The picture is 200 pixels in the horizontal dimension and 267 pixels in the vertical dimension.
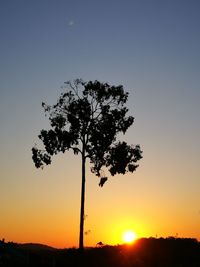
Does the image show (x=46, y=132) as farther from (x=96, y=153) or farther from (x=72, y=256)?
(x=72, y=256)

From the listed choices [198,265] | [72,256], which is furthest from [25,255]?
[198,265]

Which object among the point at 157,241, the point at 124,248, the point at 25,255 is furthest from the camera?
the point at 157,241

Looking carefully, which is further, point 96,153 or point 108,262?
point 96,153

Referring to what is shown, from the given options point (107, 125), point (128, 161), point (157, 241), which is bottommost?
point (157, 241)

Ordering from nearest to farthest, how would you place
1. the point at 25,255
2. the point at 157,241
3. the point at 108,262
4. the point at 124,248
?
the point at 25,255
the point at 108,262
the point at 124,248
the point at 157,241

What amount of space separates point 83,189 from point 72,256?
19.7 feet

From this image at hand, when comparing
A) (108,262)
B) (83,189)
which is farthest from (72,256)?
(83,189)

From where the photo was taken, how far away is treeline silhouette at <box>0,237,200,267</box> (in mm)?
31750

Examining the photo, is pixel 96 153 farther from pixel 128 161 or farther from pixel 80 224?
pixel 80 224

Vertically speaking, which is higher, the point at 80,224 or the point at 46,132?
the point at 46,132

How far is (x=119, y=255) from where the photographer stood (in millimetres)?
37812

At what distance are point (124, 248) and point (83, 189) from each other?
225 inches

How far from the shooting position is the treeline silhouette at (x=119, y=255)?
31.8 m

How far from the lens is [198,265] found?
3759 cm
